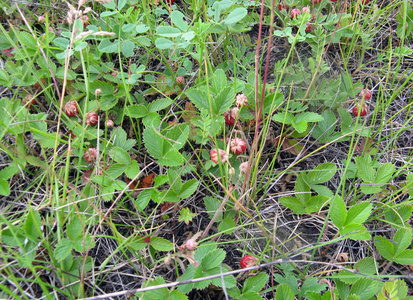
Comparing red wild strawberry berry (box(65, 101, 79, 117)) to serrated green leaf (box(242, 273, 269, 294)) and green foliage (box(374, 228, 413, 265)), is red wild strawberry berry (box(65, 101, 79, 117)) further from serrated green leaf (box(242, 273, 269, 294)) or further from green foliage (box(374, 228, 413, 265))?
green foliage (box(374, 228, 413, 265))

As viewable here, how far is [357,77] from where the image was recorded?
8.02 feet

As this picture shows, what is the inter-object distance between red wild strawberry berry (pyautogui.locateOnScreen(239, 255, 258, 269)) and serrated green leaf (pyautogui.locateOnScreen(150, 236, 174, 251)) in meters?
0.38

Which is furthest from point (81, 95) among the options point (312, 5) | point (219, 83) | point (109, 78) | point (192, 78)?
point (312, 5)

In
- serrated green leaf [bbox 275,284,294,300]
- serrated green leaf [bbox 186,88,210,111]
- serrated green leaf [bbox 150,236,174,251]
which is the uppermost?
serrated green leaf [bbox 186,88,210,111]

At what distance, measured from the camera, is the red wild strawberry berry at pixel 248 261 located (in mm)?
1565

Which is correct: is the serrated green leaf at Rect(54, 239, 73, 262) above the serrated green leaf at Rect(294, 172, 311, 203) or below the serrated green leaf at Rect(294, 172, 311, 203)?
above

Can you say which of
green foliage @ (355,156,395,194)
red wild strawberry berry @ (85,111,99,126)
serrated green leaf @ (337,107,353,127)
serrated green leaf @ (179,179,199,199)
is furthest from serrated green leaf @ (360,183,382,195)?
red wild strawberry berry @ (85,111,99,126)

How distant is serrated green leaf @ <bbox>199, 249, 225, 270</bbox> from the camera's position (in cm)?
142

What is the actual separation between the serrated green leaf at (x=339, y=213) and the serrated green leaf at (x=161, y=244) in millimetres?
819

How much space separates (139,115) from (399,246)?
1617mm

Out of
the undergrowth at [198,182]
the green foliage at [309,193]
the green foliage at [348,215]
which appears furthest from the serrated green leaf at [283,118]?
the green foliage at [348,215]

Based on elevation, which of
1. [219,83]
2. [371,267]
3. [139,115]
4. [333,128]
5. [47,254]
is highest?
[219,83]

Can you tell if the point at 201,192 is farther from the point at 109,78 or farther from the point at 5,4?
the point at 5,4

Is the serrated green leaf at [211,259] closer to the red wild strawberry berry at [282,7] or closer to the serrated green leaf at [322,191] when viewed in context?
the serrated green leaf at [322,191]
